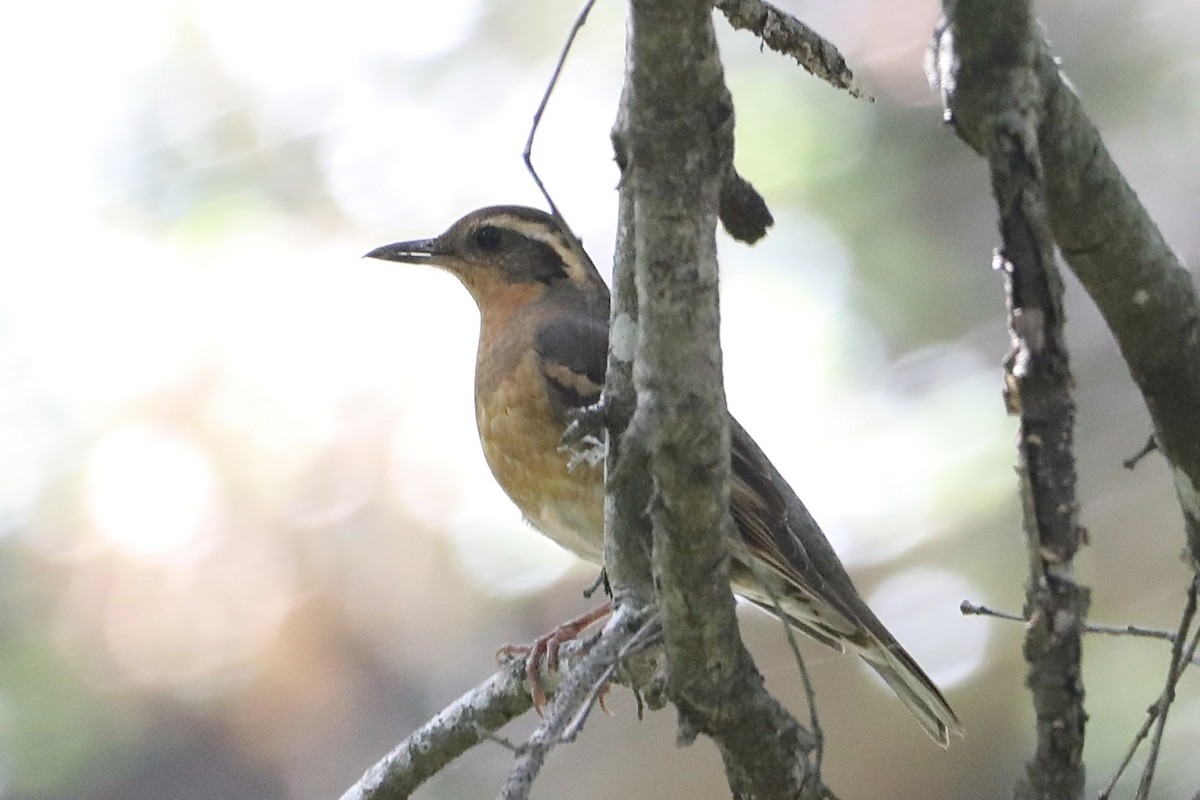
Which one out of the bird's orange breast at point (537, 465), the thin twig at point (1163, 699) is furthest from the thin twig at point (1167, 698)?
the bird's orange breast at point (537, 465)

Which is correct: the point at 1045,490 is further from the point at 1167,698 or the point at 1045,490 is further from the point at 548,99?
the point at 548,99

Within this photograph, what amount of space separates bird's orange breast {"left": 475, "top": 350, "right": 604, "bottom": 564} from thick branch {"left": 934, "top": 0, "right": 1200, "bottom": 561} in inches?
67.8

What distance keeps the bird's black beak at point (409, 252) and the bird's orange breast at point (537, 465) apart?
41.4 inches

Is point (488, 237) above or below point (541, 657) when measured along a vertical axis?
above

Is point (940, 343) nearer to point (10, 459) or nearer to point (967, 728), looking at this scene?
point (967, 728)

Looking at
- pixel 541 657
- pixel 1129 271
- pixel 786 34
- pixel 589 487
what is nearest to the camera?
pixel 786 34

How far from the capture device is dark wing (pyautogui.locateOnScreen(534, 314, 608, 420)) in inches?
195

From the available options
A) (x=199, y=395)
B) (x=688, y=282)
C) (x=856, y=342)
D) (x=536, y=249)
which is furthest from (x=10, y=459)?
(x=688, y=282)

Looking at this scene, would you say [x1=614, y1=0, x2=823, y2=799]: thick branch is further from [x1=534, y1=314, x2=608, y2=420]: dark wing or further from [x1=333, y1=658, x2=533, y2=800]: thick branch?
[x1=534, y1=314, x2=608, y2=420]: dark wing

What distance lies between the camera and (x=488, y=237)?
6047 millimetres

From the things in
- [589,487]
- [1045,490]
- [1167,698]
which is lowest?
[1167,698]

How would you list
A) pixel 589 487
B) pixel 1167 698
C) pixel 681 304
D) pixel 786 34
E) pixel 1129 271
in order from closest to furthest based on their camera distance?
pixel 681 304, pixel 1167 698, pixel 786 34, pixel 1129 271, pixel 589 487

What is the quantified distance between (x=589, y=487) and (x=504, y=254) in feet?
5.04

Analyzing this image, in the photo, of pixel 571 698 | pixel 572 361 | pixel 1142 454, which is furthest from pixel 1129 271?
pixel 572 361
